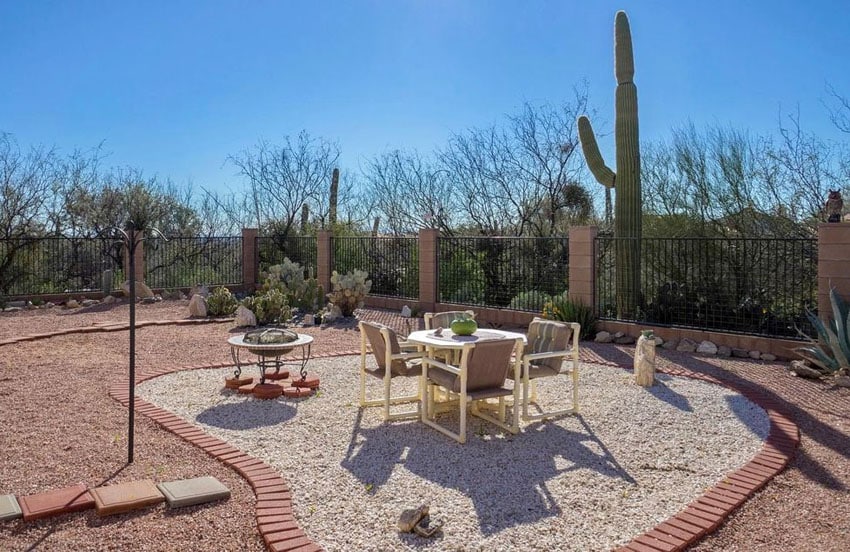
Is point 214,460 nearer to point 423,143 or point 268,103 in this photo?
point 268,103

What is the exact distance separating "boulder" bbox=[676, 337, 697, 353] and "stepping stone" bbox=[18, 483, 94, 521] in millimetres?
7720

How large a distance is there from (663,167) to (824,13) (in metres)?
4.05

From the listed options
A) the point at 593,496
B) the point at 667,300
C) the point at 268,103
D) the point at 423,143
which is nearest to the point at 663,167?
the point at 667,300

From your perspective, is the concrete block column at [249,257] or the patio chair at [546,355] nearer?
the patio chair at [546,355]

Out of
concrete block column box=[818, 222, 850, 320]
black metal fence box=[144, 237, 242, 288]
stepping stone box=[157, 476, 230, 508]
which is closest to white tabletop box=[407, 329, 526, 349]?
stepping stone box=[157, 476, 230, 508]

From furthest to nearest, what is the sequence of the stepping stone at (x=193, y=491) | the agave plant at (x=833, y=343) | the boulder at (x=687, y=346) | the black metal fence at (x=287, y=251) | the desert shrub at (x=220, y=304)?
1. the black metal fence at (x=287, y=251)
2. the desert shrub at (x=220, y=304)
3. the boulder at (x=687, y=346)
4. the agave plant at (x=833, y=343)
5. the stepping stone at (x=193, y=491)

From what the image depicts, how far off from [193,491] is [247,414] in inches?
73.6

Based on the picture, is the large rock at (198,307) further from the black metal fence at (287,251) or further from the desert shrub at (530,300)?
the desert shrub at (530,300)

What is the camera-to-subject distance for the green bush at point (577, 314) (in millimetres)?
9564

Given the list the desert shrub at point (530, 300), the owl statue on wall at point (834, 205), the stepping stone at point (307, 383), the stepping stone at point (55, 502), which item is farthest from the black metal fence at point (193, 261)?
the owl statue on wall at point (834, 205)

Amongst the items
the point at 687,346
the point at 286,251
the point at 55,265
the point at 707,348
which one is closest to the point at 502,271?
the point at 687,346

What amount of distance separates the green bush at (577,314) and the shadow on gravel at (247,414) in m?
5.54

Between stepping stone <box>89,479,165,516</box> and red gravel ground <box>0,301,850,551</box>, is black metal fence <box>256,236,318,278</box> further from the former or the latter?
stepping stone <box>89,479,165,516</box>

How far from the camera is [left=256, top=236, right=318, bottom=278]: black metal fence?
54.6ft
